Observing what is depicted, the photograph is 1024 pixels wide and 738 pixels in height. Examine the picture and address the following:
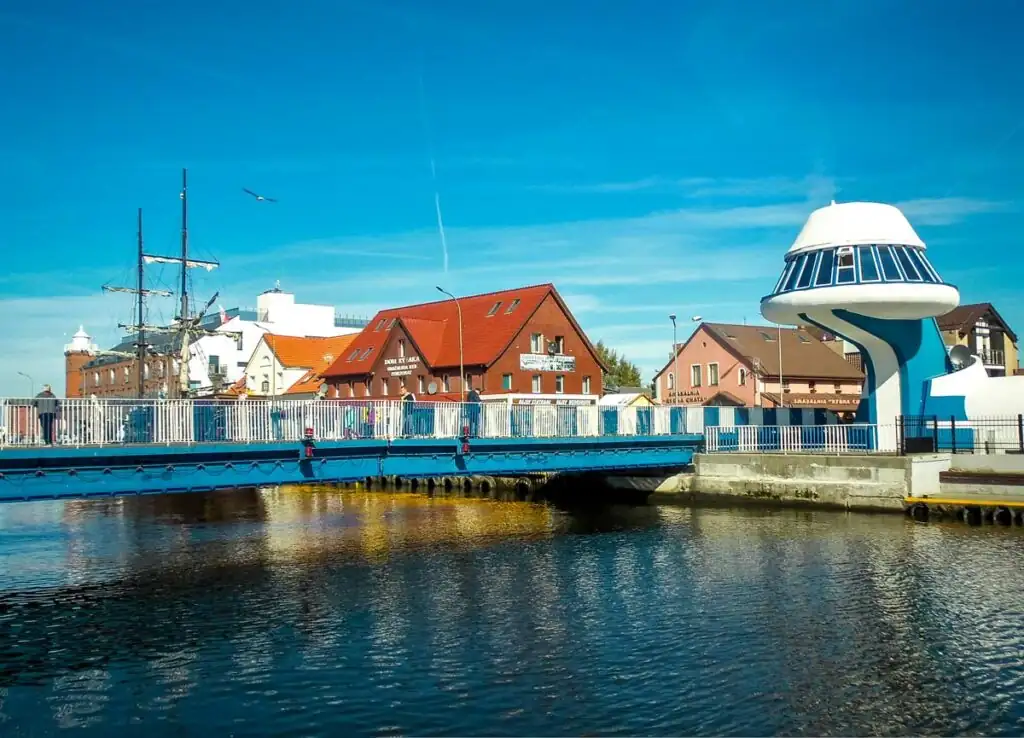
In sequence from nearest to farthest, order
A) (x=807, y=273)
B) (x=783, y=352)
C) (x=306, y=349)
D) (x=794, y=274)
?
1. (x=807, y=273)
2. (x=794, y=274)
3. (x=783, y=352)
4. (x=306, y=349)

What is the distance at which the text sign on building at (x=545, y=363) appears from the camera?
62.2 m

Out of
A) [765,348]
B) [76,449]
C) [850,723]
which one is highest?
[765,348]

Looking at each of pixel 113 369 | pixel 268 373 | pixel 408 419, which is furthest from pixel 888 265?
pixel 113 369

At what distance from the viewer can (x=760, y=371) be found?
229 ft

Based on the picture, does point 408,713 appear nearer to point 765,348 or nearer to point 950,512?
point 950,512

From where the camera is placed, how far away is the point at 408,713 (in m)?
15.2

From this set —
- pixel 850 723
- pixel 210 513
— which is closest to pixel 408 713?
pixel 850 723

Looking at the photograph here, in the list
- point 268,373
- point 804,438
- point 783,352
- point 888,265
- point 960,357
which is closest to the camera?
point 888,265

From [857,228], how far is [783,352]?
1271 inches

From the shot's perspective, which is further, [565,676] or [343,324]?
[343,324]

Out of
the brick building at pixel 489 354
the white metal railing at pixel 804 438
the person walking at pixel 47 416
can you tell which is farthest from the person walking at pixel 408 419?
the brick building at pixel 489 354

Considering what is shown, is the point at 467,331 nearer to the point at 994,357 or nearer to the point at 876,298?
the point at 876,298

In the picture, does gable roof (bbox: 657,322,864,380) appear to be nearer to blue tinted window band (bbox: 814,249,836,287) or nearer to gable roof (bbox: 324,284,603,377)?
gable roof (bbox: 324,284,603,377)

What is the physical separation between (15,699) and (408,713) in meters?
7.35
